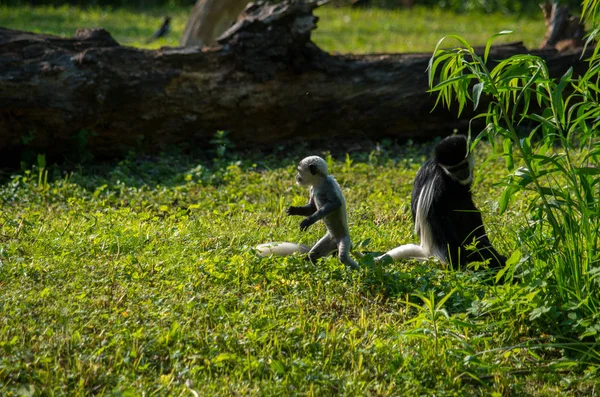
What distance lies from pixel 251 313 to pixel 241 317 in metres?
0.09

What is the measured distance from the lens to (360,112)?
7527mm

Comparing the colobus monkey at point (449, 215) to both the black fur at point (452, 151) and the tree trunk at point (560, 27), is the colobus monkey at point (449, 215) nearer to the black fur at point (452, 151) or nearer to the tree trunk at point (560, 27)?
the black fur at point (452, 151)

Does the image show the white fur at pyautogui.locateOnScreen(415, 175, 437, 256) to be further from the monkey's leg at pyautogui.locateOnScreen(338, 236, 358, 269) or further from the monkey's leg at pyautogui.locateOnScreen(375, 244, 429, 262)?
the monkey's leg at pyautogui.locateOnScreen(338, 236, 358, 269)

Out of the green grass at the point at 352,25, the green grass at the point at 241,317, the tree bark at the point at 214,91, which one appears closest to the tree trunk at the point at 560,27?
the tree bark at the point at 214,91

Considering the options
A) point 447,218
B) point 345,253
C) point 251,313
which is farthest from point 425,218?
point 251,313

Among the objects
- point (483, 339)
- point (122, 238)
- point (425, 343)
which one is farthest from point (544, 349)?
point (122, 238)

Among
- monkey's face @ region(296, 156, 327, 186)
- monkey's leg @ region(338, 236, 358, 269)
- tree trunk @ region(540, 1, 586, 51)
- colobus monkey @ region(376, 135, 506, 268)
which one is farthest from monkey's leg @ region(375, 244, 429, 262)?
tree trunk @ region(540, 1, 586, 51)

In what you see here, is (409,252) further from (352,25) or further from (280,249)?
(352,25)

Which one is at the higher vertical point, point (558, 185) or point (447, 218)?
point (558, 185)

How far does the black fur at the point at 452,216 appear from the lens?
4637mm

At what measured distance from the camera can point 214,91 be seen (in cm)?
698

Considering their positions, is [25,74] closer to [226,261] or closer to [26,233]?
[26,233]

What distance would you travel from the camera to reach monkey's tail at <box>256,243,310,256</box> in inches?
176

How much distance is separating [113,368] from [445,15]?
49.8ft
